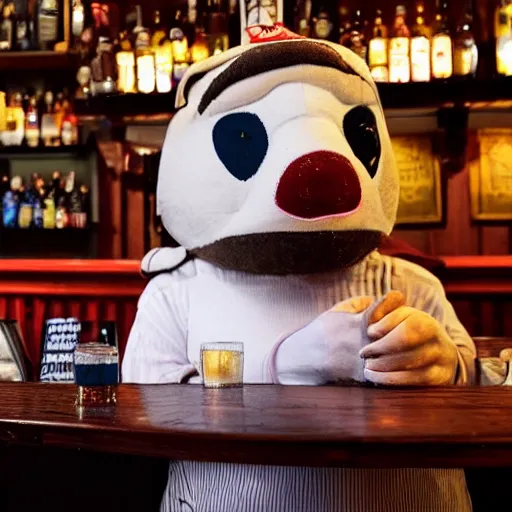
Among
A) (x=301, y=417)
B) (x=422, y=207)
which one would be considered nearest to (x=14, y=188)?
(x=422, y=207)

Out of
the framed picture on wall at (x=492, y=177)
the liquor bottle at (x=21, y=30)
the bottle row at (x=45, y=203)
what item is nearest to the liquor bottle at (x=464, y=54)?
the framed picture on wall at (x=492, y=177)

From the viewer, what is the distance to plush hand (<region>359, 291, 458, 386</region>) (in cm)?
126

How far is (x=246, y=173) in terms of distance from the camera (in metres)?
1.48

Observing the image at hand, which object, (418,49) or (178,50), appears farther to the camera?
(178,50)

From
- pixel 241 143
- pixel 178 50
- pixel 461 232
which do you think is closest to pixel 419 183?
pixel 461 232

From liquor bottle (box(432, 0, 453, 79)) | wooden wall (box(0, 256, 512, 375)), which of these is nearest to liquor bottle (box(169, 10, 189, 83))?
liquor bottle (box(432, 0, 453, 79))

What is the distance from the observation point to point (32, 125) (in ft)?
14.9

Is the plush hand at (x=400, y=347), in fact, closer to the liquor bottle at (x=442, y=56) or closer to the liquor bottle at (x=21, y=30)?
the liquor bottle at (x=442, y=56)

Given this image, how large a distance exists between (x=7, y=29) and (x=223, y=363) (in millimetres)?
3702

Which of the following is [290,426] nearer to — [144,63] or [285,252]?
[285,252]

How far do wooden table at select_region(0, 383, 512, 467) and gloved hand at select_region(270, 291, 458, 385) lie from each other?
72 mm

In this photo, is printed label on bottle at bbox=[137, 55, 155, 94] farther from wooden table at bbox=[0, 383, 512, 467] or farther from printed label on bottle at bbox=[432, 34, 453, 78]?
wooden table at bbox=[0, 383, 512, 467]

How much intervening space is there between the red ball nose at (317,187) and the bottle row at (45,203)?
10.5 ft

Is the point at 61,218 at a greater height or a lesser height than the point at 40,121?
lesser
